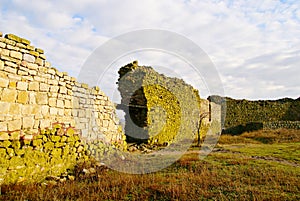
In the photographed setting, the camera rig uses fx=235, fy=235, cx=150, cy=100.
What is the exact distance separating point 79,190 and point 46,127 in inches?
79.2

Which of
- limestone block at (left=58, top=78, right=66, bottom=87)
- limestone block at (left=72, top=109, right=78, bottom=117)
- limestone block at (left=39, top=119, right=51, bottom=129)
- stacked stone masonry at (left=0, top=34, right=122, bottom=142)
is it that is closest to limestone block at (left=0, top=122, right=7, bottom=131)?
stacked stone masonry at (left=0, top=34, right=122, bottom=142)

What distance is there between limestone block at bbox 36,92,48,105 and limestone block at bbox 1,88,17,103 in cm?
63

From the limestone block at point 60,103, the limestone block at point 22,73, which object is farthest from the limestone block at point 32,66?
the limestone block at point 60,103

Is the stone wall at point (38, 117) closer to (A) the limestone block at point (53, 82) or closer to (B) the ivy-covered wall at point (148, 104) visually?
(A) the limestone block at point (53, 82)

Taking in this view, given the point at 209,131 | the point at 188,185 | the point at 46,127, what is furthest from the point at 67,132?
the point at 209,131

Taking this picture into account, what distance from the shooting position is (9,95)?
4.96 meters

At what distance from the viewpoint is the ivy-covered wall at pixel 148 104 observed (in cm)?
1220

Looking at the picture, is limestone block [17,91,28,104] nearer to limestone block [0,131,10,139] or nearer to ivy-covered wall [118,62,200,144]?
limestone block [0,131,10,139]

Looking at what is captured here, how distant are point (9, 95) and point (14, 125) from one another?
25.7 inches

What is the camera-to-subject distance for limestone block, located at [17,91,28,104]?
5188mm

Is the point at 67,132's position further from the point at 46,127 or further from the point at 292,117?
the point at 292,117

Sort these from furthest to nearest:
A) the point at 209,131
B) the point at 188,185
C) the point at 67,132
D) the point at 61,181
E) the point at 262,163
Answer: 1. the point at 209,131
2. the point at 262,163
3. the point at 67,132
4. the point at 61,181
5. the point at 188,185

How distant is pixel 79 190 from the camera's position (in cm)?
473

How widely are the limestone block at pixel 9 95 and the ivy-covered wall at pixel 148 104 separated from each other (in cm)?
657
